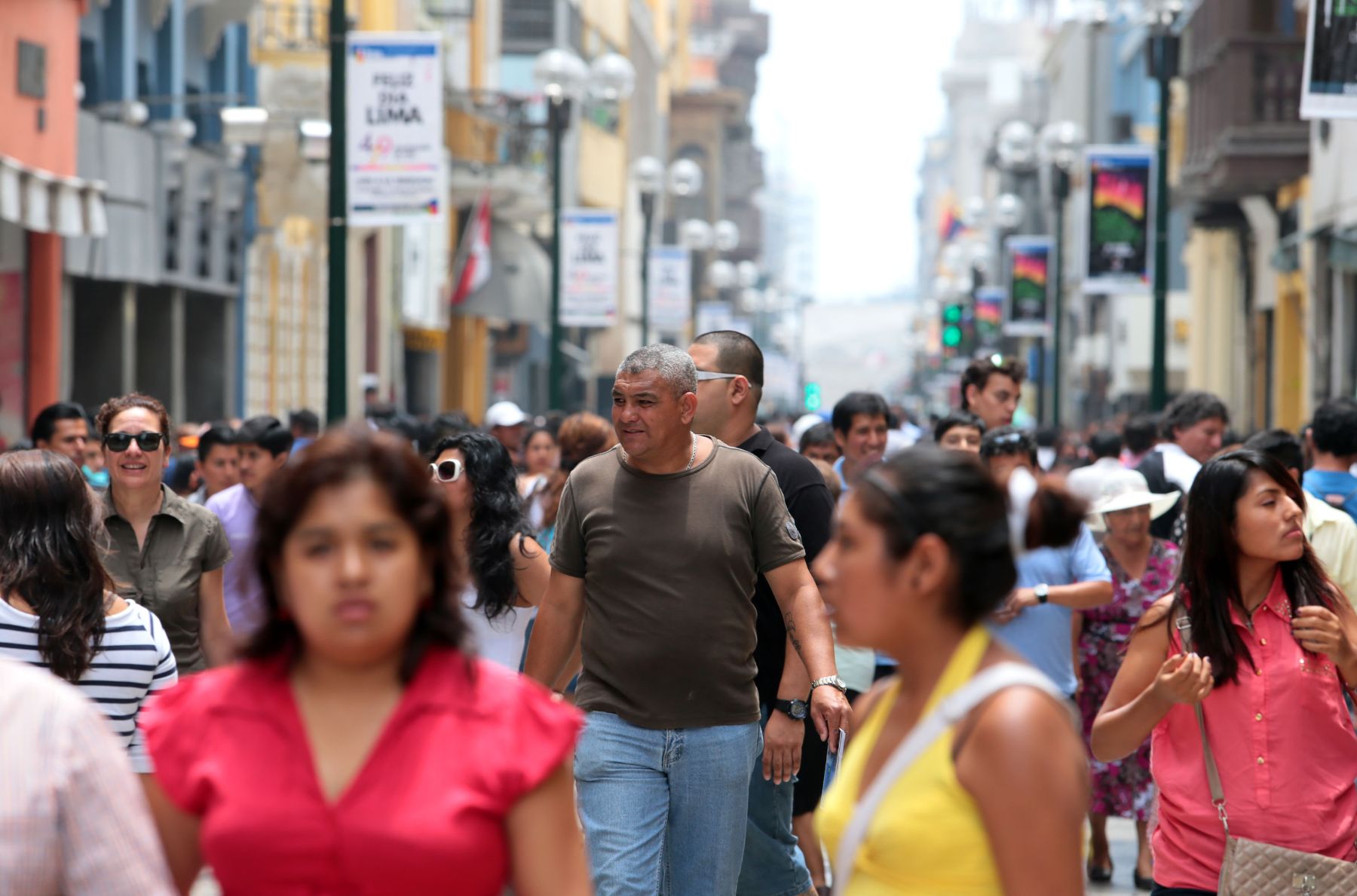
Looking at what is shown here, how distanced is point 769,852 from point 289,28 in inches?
1132

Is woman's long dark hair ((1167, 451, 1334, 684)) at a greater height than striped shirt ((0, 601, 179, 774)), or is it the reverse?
woman's long dark hair ((1167, 451, 1334, 684))

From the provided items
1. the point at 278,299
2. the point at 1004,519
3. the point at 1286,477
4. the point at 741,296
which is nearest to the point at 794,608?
the point at 1286,477

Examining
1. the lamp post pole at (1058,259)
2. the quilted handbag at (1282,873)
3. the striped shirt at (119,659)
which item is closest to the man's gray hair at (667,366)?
the striped shirt at (119,659)

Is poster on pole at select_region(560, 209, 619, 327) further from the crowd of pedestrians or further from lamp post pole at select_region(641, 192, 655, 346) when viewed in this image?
the crowd of pedestrians

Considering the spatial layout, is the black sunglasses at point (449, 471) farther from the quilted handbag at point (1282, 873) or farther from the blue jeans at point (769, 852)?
the quilted handbag at point (1282, 873)

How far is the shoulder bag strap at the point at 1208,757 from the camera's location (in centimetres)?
521

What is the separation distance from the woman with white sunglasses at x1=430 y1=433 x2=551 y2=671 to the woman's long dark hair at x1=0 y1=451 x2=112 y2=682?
1.68 metres

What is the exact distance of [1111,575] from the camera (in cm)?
946

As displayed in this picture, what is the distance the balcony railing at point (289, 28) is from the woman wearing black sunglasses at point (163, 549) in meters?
26.6

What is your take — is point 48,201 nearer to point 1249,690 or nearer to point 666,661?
point 666,661

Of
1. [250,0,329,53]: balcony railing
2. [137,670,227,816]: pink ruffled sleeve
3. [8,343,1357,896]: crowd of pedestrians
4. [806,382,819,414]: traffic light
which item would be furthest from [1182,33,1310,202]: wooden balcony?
[137,670,227,816]: pink ruffled sleeve

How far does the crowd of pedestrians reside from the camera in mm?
3221

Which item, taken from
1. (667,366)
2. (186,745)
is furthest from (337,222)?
(186,745)

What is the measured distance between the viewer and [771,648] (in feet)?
23.3
